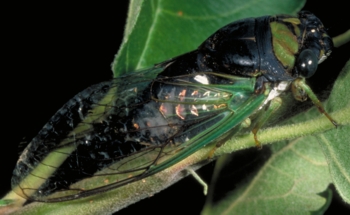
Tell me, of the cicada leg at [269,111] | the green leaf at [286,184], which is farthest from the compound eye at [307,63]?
the green leaf at [286,184]

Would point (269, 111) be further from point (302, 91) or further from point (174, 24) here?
point (174, 24)

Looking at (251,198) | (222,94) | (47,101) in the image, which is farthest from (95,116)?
(47,101)

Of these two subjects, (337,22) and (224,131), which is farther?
(337,22)

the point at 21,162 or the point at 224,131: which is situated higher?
the point at 21,162

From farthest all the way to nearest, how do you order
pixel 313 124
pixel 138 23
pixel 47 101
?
pixel 47 101 < pixel 138 23 < pixel 313 124

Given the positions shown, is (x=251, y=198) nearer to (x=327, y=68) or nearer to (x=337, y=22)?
(x=327, y=68)

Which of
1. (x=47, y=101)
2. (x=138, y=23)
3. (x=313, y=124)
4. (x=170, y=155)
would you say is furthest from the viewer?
(x=47, y=101)

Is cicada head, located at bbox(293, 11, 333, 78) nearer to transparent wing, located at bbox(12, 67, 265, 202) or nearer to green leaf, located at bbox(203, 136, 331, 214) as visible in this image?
transparent wing, located at bbox(12, 67, 265, 202)

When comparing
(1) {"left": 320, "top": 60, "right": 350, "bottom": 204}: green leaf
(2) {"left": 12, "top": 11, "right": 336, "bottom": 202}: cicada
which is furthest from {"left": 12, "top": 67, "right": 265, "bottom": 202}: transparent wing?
(1) {"left": 320, "top": 60, "right": 350, "bottom": 204}: green leaf
